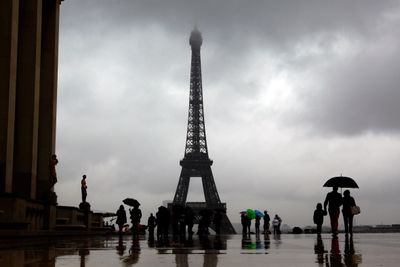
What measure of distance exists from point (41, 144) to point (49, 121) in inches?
Answer: 48.6

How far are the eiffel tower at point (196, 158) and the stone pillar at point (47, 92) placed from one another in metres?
75.1

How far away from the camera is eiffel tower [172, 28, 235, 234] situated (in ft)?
369

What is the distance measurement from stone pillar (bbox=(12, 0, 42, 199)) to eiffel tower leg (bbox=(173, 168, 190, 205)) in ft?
262

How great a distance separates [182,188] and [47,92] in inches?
3279

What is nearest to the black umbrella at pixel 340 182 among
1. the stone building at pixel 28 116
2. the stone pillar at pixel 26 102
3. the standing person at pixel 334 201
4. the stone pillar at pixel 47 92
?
the standing person at pixel 334 201

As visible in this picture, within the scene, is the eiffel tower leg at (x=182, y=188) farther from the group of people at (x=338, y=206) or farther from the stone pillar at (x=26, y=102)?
the group of people at (x=338, y=206)

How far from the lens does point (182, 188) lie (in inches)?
4496

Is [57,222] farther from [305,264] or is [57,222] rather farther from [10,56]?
[305,264]

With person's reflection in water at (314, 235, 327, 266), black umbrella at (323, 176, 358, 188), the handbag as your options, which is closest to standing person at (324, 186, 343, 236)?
the handbag

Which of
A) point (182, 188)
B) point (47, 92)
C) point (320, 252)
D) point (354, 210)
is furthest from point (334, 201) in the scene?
point (182, 188)

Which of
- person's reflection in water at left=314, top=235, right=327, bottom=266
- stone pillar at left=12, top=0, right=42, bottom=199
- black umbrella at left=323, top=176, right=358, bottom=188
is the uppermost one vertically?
stone pillar at left=12, top=0, right=42, bottom=199

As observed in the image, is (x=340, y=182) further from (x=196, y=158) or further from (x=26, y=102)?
(x=196, y=158)

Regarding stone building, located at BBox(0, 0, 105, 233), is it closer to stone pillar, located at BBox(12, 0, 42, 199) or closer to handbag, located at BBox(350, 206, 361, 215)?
stone pillar, located at BBox(12, 0, 42, 199)

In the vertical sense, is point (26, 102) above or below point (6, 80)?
below
